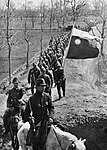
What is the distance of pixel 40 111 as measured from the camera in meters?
6.56

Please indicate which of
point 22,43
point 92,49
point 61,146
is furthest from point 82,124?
point 22,43

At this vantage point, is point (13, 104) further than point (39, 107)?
Yes

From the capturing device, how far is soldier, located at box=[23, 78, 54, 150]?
21.1ft

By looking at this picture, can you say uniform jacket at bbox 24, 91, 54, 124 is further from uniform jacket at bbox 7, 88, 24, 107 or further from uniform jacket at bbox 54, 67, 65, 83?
uniform jacket at bbox 54, 67, 65, 83

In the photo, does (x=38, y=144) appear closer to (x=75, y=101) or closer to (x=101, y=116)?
(x=101, y=116)

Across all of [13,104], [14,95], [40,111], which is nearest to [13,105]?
[13,104]

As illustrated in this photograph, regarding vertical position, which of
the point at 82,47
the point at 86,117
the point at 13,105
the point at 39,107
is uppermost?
the point at 39,107

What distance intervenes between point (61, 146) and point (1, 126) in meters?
3.99

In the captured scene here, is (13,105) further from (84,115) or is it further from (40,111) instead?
(84,115)

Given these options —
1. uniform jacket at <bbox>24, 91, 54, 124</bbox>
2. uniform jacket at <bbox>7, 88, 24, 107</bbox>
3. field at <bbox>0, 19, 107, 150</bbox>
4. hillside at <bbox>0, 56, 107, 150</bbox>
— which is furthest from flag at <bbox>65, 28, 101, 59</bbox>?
uniform jacket at <bbox>24, 91, 54, 124</bbox>

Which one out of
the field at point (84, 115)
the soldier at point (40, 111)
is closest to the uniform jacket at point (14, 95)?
the field at point (84, 115)

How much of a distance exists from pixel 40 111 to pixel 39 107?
0.36 ft

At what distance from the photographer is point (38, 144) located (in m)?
6.68

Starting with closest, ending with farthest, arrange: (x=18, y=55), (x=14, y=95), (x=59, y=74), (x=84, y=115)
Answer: (x=14, y=95) → (x=84, y=115) → (x=59, y=74) → (x=18, y=55)
